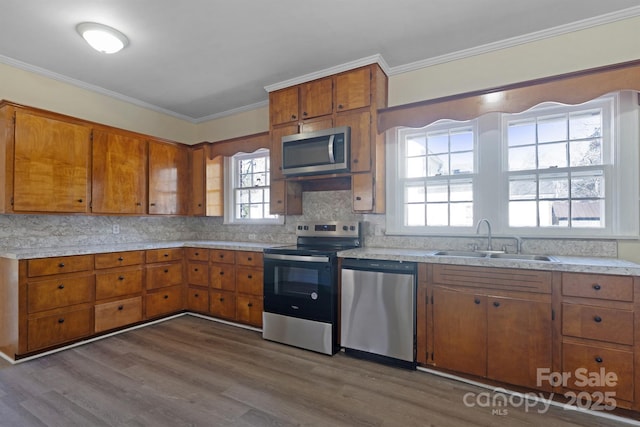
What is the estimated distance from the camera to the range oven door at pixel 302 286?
2930 millimetres

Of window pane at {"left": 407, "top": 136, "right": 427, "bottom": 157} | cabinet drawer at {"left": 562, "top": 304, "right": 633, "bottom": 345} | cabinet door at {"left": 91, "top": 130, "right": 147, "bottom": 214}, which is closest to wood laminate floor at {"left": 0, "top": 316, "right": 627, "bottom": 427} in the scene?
cabinet drawer at {"left": 562, "top": 304, "right": 633, "bottom": 345}

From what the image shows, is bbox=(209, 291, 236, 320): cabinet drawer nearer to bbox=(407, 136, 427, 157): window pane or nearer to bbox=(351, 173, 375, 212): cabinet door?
bbox=(351, 173, 375, 212): cabinet door

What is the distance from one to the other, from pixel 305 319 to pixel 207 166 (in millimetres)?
2608

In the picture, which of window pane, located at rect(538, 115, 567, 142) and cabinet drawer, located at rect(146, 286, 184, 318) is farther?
cabinet drawer, located at rect(146, 286, 184, 318)

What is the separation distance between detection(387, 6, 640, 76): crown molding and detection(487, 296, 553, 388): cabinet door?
86.9 inches

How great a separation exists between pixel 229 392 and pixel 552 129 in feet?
10.9

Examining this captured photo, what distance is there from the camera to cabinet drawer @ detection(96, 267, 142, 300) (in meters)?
3.29

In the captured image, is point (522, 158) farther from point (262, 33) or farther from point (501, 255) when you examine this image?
point (262, 33)

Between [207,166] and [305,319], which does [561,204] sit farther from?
[207,166]

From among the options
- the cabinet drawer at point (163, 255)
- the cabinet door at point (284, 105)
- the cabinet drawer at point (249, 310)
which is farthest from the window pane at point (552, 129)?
the cabinet drawer at point (163, 255)

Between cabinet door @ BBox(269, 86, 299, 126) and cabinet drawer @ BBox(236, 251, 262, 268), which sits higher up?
cabinet door @ BBox(269, 86, 299, 126)

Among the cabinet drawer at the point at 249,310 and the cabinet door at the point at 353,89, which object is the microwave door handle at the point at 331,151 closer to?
the cabinet door at the point at 353,89

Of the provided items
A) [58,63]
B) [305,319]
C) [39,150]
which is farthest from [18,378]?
[58,63]

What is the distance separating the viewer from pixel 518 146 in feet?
9.23
